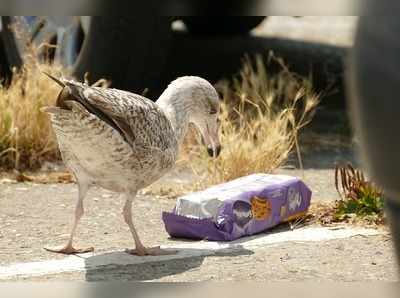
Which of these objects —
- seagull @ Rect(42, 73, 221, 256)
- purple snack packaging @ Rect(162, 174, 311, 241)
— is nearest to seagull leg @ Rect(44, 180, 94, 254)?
seagull @ Rect(42, 73, 221, 256)

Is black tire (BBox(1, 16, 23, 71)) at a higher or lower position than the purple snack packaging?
higher

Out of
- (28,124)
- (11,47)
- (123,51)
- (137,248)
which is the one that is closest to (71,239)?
(137,248)

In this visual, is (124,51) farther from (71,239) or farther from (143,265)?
(143,265)

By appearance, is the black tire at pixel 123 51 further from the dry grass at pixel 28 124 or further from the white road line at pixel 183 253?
the white road line at pixel 183 253

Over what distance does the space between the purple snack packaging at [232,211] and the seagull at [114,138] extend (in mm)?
331

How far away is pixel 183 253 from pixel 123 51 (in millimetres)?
3453

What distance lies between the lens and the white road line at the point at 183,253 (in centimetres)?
441

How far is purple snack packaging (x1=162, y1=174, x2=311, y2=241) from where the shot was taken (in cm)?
508

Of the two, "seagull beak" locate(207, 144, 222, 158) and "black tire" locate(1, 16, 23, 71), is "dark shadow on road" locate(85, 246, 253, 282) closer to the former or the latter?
"seagull beak" locate(207, 144, 222, 158)

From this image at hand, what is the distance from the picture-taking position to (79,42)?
8.51m

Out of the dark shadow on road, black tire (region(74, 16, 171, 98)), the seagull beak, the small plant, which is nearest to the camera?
the dark shadow on road

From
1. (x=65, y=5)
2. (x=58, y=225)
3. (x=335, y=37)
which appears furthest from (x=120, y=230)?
(x=335, y=37)

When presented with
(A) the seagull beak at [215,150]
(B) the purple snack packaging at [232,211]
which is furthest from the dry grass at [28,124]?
(B) the purple snack packaging at [232,211]

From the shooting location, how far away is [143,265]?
455 cm
